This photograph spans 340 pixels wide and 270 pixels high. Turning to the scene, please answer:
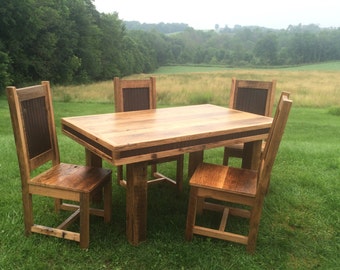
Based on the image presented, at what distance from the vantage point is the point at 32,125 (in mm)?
2531

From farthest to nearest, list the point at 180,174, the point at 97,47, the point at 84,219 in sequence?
the point at 97,47 → the point at 180,174 → the point at 84,219

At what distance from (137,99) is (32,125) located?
4.77 ft

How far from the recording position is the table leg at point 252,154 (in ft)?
10.7

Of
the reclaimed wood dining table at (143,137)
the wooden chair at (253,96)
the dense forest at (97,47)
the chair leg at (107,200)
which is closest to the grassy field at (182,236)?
the chair leg at (107,200)

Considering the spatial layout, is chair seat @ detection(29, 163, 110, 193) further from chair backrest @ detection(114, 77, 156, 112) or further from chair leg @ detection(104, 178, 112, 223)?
chair backrest @ detection(114, 77, 156, 112)

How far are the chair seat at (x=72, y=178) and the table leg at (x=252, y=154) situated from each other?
1428 mm

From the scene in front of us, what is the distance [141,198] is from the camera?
8.16 feet

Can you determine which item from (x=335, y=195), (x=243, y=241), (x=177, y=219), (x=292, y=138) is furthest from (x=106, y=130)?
(x=292, y=138)

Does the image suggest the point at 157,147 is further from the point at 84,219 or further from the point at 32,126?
the point at 32,126

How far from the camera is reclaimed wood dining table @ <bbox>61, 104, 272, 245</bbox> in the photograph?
7.20 feet

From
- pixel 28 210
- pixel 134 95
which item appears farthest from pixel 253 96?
pixel 28 210

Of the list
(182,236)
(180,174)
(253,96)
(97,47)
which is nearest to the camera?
(182,236)

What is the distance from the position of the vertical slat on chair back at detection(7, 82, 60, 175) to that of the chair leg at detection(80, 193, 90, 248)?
48 centimetres

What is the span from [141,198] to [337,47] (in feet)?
215
